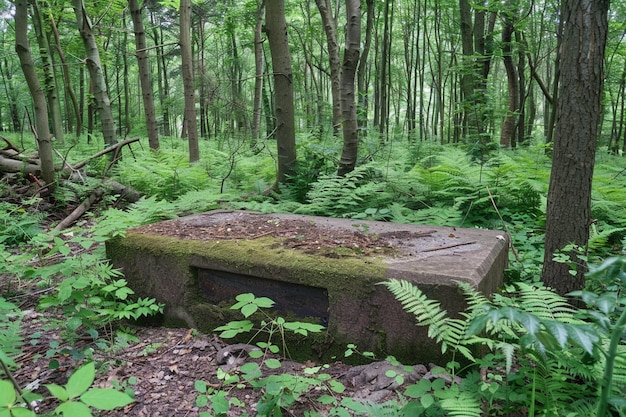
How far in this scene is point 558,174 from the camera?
2.60 metres

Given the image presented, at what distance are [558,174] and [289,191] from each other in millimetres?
3452

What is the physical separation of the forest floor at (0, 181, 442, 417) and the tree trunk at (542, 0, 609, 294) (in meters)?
1.13

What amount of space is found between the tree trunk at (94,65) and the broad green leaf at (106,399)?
7.25 meters

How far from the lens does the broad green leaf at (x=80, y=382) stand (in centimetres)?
113

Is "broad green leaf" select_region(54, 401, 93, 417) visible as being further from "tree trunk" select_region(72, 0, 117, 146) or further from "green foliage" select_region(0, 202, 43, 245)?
"tree trunk" select_region(72, 0, 117, 146)

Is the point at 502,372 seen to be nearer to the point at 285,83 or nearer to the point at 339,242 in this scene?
the point at 339,242

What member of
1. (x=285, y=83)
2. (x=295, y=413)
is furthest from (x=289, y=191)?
(x=295, y=413)

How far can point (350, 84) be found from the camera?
16.5ft

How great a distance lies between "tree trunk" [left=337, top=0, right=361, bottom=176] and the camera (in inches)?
187

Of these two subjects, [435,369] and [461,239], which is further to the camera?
[461,239]

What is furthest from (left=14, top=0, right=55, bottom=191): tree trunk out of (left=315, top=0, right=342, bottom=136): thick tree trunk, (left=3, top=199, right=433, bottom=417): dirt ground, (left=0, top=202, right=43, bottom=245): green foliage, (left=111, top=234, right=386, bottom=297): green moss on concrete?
(left=315, top=0, right=342, bottom=136): thick tree trunk

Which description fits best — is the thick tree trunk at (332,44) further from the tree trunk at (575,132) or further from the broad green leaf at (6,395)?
the broad green leaf at (6,395)

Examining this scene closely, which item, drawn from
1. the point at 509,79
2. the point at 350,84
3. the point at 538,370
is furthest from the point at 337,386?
the point at 509,79

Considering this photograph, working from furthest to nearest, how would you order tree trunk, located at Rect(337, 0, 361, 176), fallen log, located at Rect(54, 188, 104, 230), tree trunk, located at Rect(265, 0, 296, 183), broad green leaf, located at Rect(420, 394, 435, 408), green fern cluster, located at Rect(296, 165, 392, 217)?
tree trunk, located at Rect(265, 0, 296, 183) < fallen log, located at Rect(54, 188, 104, 230) < tree trunk, located at Rect(337, 0, 361, 176) < green fern cluster, located at Rect(296, 165, 392, 217) < broad green leaf, located at Rect(420, 394, 435, 408)
